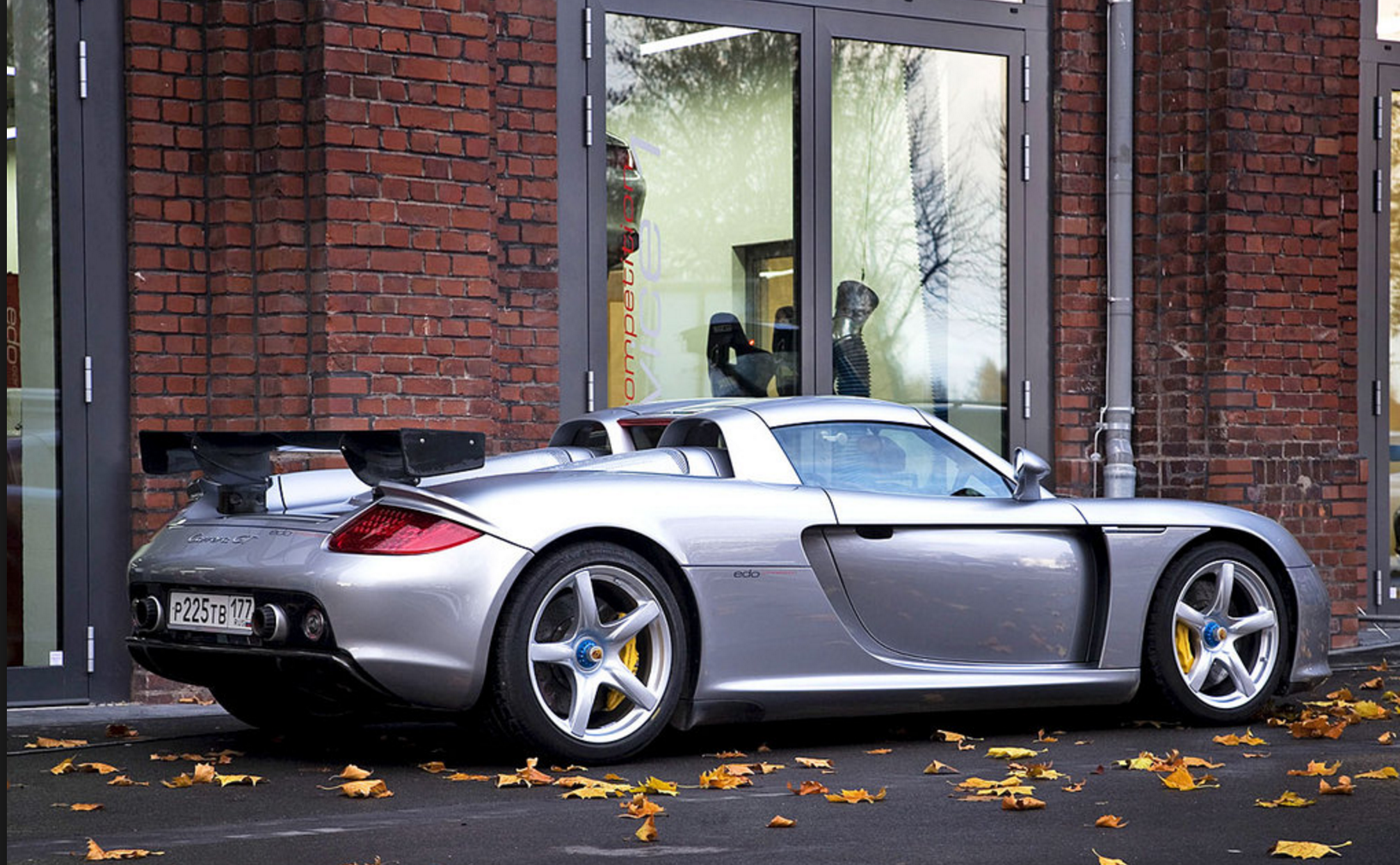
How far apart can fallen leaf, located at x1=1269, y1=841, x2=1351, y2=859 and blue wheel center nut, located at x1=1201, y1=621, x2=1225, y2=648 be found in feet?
8.85

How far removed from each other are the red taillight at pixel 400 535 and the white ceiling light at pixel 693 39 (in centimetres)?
454

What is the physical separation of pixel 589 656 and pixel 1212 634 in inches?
97.5

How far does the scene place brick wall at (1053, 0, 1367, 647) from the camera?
1041 centimetres

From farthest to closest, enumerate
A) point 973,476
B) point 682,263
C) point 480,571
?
point 682,263
point 973,476
point 480,571

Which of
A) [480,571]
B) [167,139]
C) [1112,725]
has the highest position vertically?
[167,139]

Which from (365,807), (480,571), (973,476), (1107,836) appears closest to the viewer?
(1107,836)

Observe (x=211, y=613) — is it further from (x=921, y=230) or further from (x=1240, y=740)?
(x=921, y=230)

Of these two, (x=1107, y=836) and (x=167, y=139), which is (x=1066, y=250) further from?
(x=1107, y=836)

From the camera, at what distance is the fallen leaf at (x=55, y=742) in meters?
6.52

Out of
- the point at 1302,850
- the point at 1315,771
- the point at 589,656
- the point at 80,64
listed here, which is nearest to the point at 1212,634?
the point at 1315,771

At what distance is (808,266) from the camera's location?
32.7 ft

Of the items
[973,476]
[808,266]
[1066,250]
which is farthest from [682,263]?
[973,476]

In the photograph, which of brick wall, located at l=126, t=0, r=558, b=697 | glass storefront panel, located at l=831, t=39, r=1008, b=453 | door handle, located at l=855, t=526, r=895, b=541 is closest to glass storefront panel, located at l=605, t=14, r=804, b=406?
glass storefront panel, located at l=831, t=39, r=1008, b=453

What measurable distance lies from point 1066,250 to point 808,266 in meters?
1.58
